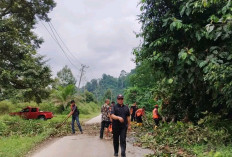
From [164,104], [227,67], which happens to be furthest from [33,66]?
[227,67]

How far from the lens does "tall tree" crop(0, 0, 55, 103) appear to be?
1798 cm

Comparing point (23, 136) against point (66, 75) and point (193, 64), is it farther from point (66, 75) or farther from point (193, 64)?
point (66, 75)

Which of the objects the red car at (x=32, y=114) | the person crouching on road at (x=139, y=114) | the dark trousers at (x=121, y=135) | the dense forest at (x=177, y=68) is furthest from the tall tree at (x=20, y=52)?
the dark trousers at (x=121, y=135)

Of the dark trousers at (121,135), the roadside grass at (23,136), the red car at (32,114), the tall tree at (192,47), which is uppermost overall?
the tall tree at (192,47)

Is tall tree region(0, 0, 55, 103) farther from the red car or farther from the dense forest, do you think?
the red car

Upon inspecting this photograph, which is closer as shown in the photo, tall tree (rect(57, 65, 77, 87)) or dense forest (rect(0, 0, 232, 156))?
dense forest (rect(0, 0, 232, 156))

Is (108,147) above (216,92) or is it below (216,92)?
below

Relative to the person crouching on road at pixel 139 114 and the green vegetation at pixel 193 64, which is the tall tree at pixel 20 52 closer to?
the person crouching on road at pixel 139 114

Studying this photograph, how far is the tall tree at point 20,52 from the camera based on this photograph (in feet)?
59.0

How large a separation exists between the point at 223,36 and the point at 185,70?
6.72 ft

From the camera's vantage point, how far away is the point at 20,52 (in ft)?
63.1

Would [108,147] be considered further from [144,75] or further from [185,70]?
[144,75]

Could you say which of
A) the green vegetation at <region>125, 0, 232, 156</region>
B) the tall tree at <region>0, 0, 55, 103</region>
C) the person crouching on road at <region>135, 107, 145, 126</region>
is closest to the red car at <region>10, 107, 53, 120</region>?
the tall tree at <region>0, 0, 55, 103</region>

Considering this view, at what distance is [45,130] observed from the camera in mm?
14516
